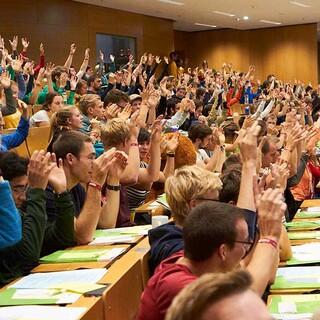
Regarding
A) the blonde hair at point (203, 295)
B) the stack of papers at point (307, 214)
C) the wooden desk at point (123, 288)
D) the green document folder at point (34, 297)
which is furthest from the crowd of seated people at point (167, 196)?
the stack of papers at point (307, 214)

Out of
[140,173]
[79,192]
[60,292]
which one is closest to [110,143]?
[140,173]

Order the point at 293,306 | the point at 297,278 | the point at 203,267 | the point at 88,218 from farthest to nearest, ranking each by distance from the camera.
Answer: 1. the point at 88,218
2. the point at 297,278
3. the point at 293,306
4. the point at 203,267

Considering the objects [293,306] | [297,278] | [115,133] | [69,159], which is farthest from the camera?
[115,133]

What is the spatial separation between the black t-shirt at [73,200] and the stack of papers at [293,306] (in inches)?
49.0

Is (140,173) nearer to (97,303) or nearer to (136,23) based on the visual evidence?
(97,303)

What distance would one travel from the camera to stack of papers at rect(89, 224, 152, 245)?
3.23 meters

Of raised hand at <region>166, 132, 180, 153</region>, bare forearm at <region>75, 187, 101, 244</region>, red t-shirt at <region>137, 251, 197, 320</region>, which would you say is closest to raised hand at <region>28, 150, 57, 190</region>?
bare forearm at <region>75, 187, 101, 244</region>

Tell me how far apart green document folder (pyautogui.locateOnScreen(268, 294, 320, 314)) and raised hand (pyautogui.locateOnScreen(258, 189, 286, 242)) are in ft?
0.98

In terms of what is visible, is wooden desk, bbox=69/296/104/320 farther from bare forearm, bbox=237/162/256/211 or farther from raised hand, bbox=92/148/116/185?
raised hand, bbox=92/148/116/185

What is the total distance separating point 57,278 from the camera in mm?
2545

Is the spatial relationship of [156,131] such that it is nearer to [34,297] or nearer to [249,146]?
[249,146]

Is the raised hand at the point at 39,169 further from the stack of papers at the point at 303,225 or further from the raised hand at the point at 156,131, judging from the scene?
the raised hand at the point at 156,131

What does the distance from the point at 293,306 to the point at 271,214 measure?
0.40m

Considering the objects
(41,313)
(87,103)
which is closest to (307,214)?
(41,313)
